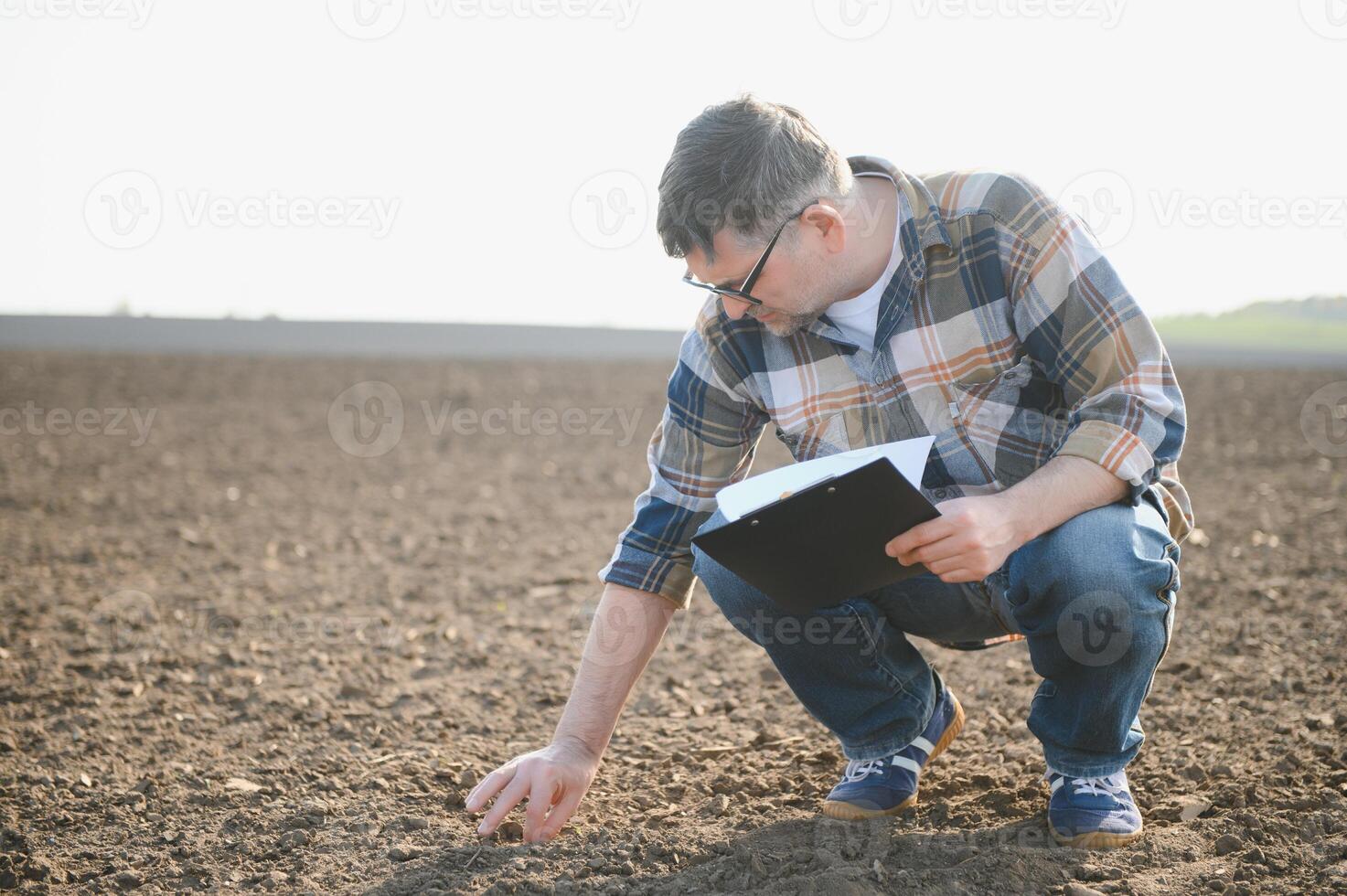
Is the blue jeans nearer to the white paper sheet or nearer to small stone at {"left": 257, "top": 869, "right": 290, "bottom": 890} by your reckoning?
the white paper sheet

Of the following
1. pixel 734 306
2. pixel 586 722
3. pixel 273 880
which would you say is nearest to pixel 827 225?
pixel 734 306

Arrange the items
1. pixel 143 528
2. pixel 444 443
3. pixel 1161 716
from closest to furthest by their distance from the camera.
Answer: pixel 1161 716 < pixel 143 528 < pixel 444 443

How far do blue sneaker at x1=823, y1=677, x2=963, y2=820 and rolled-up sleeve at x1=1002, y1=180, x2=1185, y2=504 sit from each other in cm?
78

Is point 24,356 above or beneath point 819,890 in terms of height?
above

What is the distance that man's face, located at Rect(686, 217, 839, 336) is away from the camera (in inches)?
85.1

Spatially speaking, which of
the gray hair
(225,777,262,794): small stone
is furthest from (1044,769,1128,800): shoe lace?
(225,777,262,794): small stone

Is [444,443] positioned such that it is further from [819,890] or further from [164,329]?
[164,329]

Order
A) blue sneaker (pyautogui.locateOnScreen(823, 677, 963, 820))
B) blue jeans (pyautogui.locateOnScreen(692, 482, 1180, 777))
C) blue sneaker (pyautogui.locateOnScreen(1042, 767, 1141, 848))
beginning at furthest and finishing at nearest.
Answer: blue sneaker (pyautogui.locateOnScreen(823, 677, 963, 820)), blue sneaker (pyautogui.locateOnScreen(1042, 767, 1141, 848)), blue jeans (pyautogui.locateOnScreen(692, 482, 1180, 777))

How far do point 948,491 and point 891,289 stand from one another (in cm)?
45

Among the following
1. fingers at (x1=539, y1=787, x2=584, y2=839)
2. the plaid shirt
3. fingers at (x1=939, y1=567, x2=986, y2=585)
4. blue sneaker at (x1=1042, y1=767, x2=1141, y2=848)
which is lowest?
fingers at (x1=539, y1=787, x2=584, y2=839)

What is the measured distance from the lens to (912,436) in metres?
2.29

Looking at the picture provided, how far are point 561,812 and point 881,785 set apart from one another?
704 mm

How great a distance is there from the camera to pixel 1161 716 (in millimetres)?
2939

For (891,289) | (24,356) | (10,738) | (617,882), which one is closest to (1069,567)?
(891,289)
